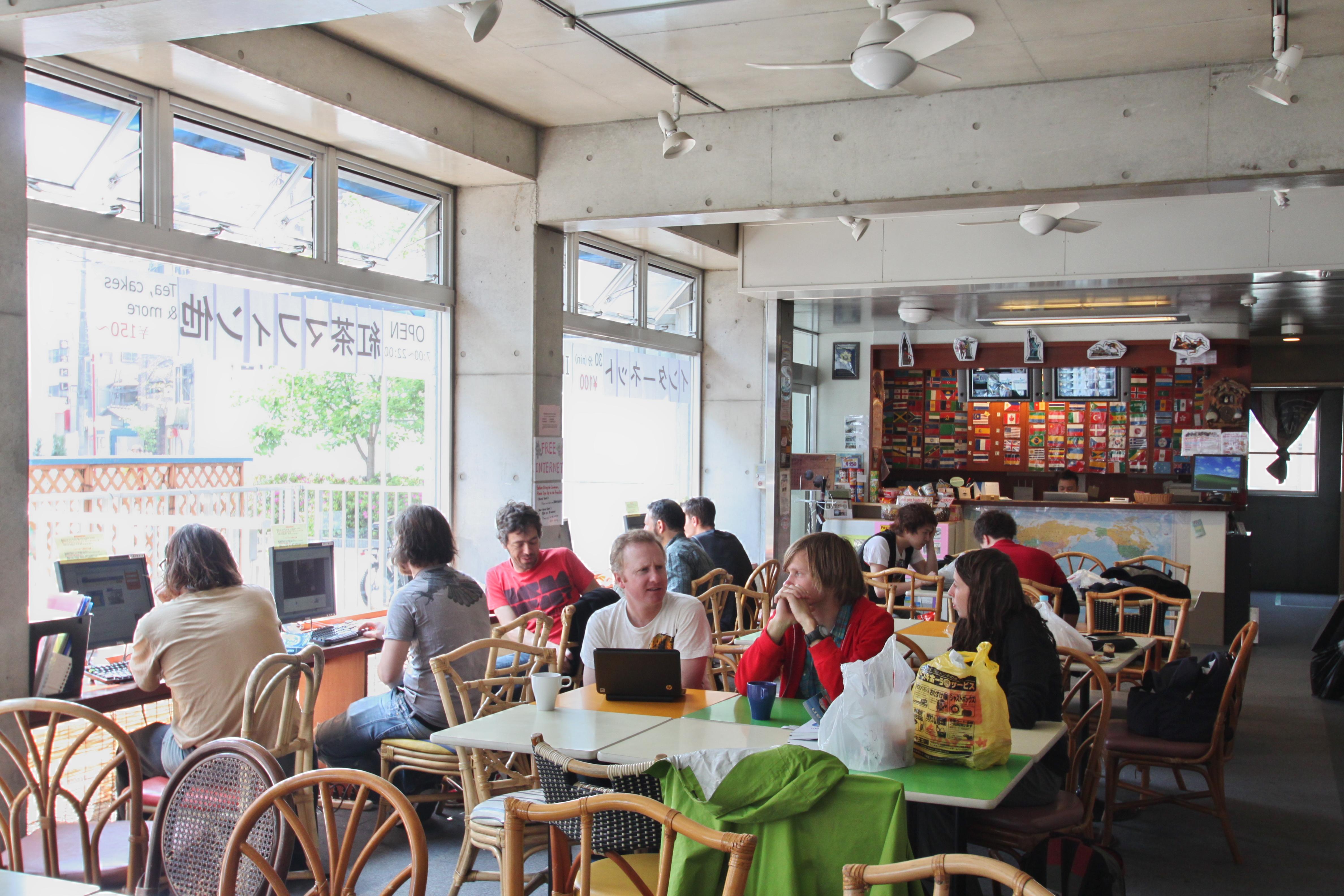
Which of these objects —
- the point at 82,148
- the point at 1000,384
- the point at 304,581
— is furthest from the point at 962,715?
the point at 1000,384

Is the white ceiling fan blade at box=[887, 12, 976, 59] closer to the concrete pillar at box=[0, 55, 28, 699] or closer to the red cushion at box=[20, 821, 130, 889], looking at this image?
the concrete pillar at box=[0, 55, 28, 699]

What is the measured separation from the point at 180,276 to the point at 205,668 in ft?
6.84

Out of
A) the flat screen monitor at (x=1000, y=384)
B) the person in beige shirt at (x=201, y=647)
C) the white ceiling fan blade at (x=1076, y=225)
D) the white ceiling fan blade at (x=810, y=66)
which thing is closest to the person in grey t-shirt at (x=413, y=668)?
the person in beige shirt at (x=201, y=647)

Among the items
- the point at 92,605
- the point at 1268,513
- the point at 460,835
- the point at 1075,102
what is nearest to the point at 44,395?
the point at 92,605

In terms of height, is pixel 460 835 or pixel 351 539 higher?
pixel 351 539

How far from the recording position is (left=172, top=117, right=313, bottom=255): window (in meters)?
4.93

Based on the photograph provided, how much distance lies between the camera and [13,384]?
12.1 feet

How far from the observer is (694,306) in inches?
391

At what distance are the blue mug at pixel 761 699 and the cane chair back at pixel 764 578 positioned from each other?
271 cm

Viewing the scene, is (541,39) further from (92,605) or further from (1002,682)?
(1002,682)

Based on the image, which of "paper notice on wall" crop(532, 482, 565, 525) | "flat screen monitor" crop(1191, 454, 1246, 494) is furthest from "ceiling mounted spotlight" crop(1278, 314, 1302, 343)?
"paper notice on wall" crop(532, 482, 565, 525)

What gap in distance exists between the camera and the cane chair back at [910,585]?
5934 millimetres

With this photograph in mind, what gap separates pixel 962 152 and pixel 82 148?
161 inches

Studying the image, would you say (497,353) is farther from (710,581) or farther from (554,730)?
(554,730)
